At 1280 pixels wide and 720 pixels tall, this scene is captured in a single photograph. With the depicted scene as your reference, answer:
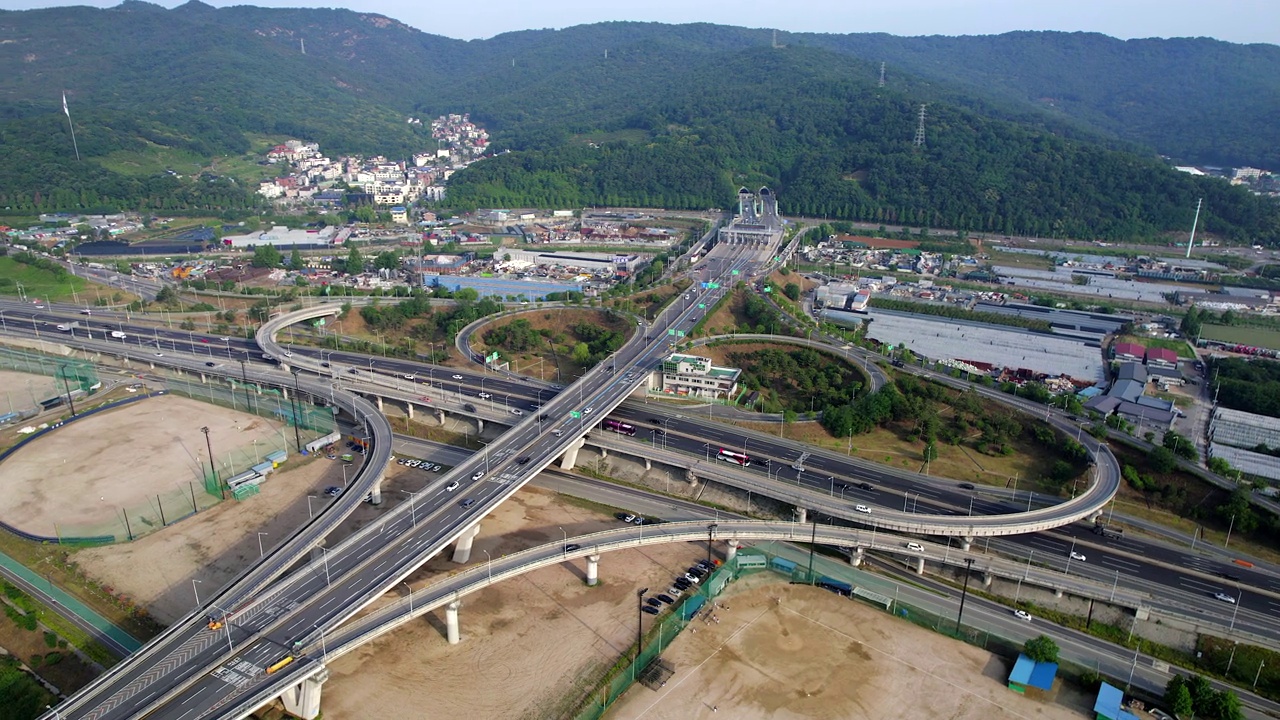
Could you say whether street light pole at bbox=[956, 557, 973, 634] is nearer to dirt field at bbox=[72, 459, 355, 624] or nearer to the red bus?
the red bus

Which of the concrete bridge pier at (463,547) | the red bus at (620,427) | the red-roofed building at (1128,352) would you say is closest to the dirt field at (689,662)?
the concrete bridge pier at (463,547)

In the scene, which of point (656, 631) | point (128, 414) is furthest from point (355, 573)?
point (128, 414)

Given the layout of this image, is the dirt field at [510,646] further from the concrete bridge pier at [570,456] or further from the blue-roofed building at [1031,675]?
the blue-roofed building at [1031,675]

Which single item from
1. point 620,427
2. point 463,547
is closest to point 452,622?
point 463,547

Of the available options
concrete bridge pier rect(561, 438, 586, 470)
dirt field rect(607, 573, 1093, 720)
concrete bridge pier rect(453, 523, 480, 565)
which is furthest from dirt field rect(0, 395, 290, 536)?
dirt field rect(607, 573, 1093, 720)

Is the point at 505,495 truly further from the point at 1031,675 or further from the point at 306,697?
the point at 1031,675
